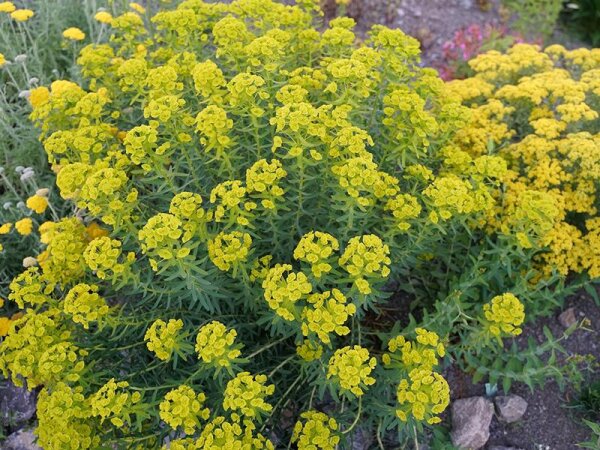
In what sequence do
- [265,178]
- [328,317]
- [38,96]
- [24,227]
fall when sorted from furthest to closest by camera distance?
[38,96] → [24,227] → [265,178] → [328,317]

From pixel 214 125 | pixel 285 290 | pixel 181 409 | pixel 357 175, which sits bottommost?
pixel 181 409

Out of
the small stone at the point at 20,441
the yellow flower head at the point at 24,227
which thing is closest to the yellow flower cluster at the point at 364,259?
the yellow flower head at the point at 24,227

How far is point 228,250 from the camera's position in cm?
267

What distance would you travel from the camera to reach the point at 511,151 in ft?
13.0

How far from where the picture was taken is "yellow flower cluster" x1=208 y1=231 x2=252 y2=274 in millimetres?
2658

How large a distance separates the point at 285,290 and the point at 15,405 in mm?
2237

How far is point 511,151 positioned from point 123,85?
8.29 ft

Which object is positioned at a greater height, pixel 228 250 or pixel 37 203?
pixel 228 250

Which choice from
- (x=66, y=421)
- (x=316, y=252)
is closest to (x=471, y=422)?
(x=316, y=252)

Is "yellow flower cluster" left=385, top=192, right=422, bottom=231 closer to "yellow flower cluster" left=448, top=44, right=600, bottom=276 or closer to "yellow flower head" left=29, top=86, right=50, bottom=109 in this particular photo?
"yellow flower cluster" left=448, top=44, right=600, bottom=276

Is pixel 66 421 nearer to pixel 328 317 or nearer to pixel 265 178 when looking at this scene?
pixel 328 317

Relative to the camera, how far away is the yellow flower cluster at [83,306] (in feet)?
8.77

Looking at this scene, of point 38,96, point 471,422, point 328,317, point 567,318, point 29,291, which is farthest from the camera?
point 567,318

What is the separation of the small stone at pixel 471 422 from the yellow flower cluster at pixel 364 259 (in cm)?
144
